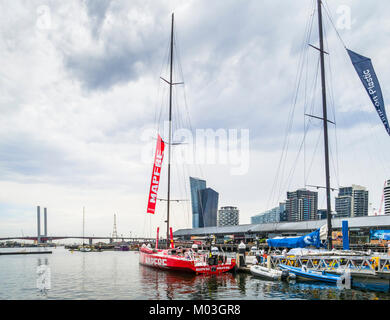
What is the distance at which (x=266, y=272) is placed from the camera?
30938 millimetres

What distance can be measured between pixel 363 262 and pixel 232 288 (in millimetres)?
10066

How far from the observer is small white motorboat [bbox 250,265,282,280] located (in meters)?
29.7

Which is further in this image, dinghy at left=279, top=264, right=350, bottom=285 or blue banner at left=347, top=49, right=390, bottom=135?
blue banner at left=347, top=49, right=390, bottom=135

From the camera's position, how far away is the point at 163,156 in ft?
145

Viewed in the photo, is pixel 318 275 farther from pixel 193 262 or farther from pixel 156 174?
pixel 156 174

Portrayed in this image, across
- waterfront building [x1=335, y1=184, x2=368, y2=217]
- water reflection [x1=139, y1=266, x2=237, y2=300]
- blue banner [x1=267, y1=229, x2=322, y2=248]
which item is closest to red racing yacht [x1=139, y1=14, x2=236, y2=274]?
water reflection [x1=139, y1=266, x2=237, y2=300]

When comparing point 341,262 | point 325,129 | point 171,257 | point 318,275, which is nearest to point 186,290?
point 171,257

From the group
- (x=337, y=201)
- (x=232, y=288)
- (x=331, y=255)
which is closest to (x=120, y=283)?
(x=232, y=288)

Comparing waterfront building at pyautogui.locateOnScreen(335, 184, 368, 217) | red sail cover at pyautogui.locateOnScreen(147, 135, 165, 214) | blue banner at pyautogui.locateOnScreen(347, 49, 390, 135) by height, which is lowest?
waterfront building at pyautogui.locateOnScreen(335, 184, 368, 217)

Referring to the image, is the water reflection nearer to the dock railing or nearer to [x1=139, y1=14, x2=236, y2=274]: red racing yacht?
[x1=139, y1=14, x2=236, y2=274]: red racing yacht

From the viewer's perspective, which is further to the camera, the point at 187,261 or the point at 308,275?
the point at 187,261

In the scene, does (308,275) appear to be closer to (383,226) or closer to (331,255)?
(331,255)

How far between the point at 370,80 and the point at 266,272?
19557 millimetres

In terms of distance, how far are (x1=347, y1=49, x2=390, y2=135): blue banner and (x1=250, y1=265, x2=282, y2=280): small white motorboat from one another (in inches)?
646
